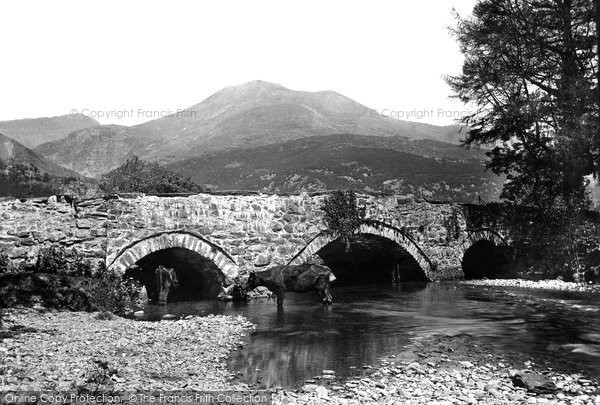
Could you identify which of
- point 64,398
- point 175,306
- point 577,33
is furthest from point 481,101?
point 64,398

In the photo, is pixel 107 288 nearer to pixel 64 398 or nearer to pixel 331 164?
pixel 64 398

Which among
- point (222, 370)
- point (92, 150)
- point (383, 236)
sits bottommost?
point (222, 370)

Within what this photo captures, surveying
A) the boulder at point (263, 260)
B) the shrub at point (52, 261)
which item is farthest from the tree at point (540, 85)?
the shrub at point (52, 261)

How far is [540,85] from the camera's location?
70.7 feet

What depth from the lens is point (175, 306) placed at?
15305mm

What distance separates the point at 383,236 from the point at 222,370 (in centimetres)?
1253

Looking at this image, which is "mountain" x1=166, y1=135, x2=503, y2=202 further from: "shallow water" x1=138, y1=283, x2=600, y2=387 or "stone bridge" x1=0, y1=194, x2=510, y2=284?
"shallow water" x1=138, y1=283, x2=600, y2=387

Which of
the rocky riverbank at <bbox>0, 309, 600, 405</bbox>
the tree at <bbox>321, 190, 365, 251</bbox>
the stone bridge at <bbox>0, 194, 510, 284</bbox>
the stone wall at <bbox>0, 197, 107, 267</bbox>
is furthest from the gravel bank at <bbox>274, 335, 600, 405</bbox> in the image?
the stone wall at <bbox>0, 197, 107, 267</bbox>

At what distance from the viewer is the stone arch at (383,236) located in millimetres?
17438

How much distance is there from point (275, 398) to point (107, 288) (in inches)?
345

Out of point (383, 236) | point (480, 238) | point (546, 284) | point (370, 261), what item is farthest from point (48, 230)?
point (546, 284)

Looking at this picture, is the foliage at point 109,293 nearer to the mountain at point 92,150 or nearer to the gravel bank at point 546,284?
the gravel bank at point 546,284

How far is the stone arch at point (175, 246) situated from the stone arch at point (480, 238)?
10.9m

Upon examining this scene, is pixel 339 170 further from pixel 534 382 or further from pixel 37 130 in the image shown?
pixel 37 130
